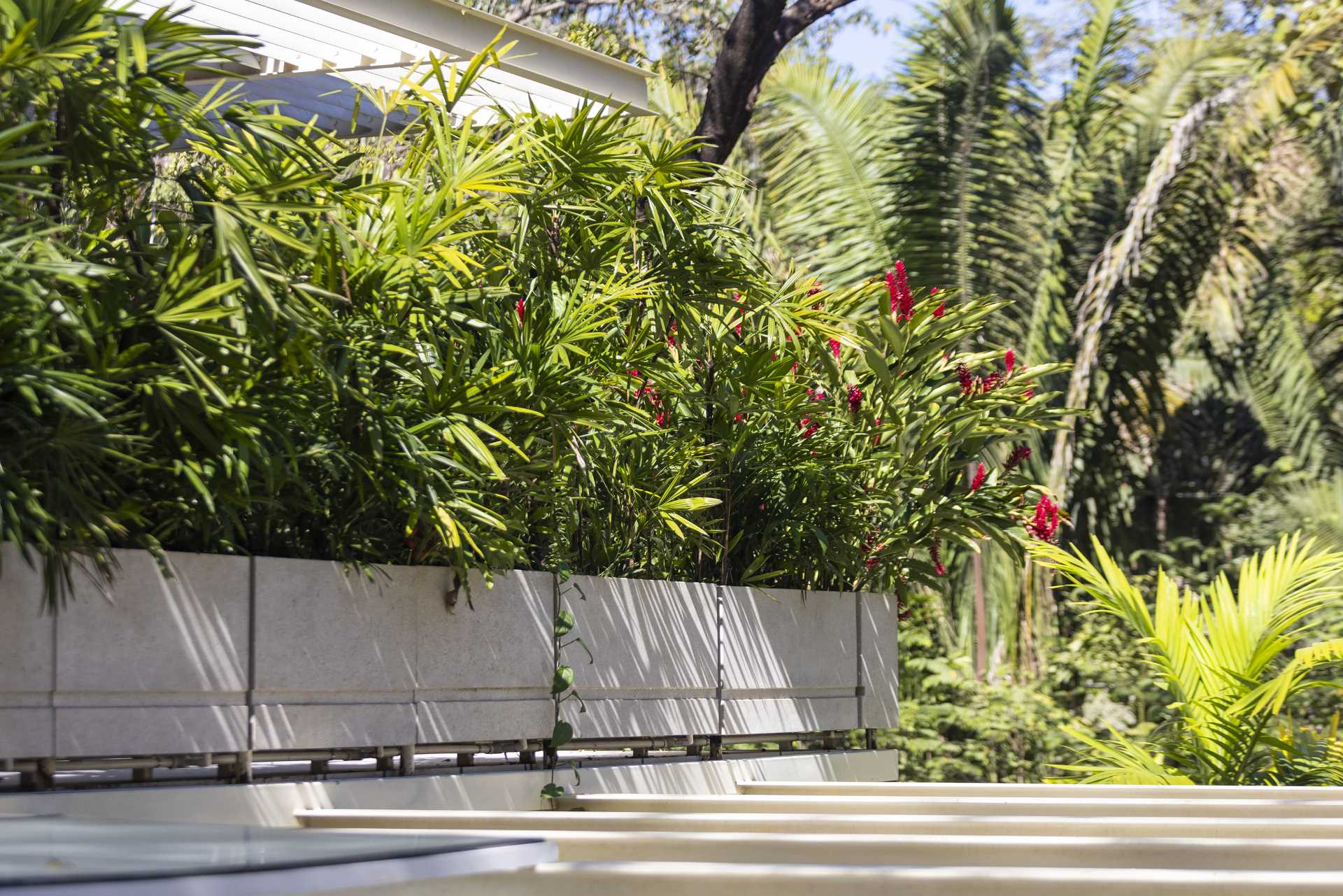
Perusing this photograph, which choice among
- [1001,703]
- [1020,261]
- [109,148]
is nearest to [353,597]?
[109,148]

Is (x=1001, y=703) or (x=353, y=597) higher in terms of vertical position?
(x=353, y=597)

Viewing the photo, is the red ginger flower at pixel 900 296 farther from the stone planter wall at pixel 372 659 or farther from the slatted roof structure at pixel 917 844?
the slatted roof structure at pixel 917 844

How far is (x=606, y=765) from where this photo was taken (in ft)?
15.4

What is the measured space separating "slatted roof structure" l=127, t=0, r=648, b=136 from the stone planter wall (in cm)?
227

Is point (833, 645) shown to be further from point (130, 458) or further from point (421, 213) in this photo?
point (130, 458)

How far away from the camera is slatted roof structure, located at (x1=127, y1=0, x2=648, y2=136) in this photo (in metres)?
5.82

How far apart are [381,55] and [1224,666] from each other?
4995 mm

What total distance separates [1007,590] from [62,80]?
29.2ft

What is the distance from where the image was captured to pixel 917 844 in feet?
8.81

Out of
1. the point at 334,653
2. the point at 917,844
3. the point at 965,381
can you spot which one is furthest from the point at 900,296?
the point at 917,844

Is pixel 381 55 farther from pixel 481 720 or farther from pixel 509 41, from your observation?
pixel 481 720

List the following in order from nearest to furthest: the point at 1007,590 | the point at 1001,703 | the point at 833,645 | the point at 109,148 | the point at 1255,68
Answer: the point at 109,148 < the point at 833,645 < the point at 1001,703 < the point at 1007,590 < the point at 1255,68

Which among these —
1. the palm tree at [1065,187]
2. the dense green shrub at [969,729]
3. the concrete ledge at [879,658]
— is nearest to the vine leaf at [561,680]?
the concrete ledge at [879,658]

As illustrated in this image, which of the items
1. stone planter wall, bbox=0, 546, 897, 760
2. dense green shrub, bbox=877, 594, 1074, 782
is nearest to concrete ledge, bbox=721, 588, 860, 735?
stone planter wall, bbox=0, 546, 897, 760
